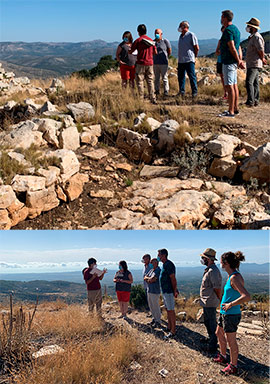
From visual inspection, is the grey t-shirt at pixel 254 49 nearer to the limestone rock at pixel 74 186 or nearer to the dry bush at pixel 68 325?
the limestone rock at pixel 74 186

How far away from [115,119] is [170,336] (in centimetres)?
584

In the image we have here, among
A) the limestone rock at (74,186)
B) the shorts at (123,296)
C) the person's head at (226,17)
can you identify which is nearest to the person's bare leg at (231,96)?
the person's head at (226,17)

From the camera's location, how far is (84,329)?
5844 mm

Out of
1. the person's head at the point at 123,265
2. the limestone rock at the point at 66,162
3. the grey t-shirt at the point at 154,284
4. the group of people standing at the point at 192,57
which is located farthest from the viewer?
the group of people standing at the point at 192,57

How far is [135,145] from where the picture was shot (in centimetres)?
862

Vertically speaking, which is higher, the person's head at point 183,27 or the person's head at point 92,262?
the person's head at point 183,27

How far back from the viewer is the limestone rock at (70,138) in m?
8.41

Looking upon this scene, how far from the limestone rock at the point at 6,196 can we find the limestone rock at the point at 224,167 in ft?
13.8

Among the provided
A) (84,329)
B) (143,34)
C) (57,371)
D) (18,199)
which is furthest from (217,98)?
(57,371)

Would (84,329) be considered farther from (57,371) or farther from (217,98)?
(217,98)

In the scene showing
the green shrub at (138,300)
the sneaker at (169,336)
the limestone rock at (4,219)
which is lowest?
the green shrub at (138,300)

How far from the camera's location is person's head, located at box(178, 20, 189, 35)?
10.2 meters

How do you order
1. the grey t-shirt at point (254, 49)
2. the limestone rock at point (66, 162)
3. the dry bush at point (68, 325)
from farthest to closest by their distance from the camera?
1. the grey t-shirt at point (254, 49)
2. the limestone rock at point (66, 162)
3. the dry bush at point (68, 325)

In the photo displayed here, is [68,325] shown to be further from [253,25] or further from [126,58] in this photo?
[253,25]
